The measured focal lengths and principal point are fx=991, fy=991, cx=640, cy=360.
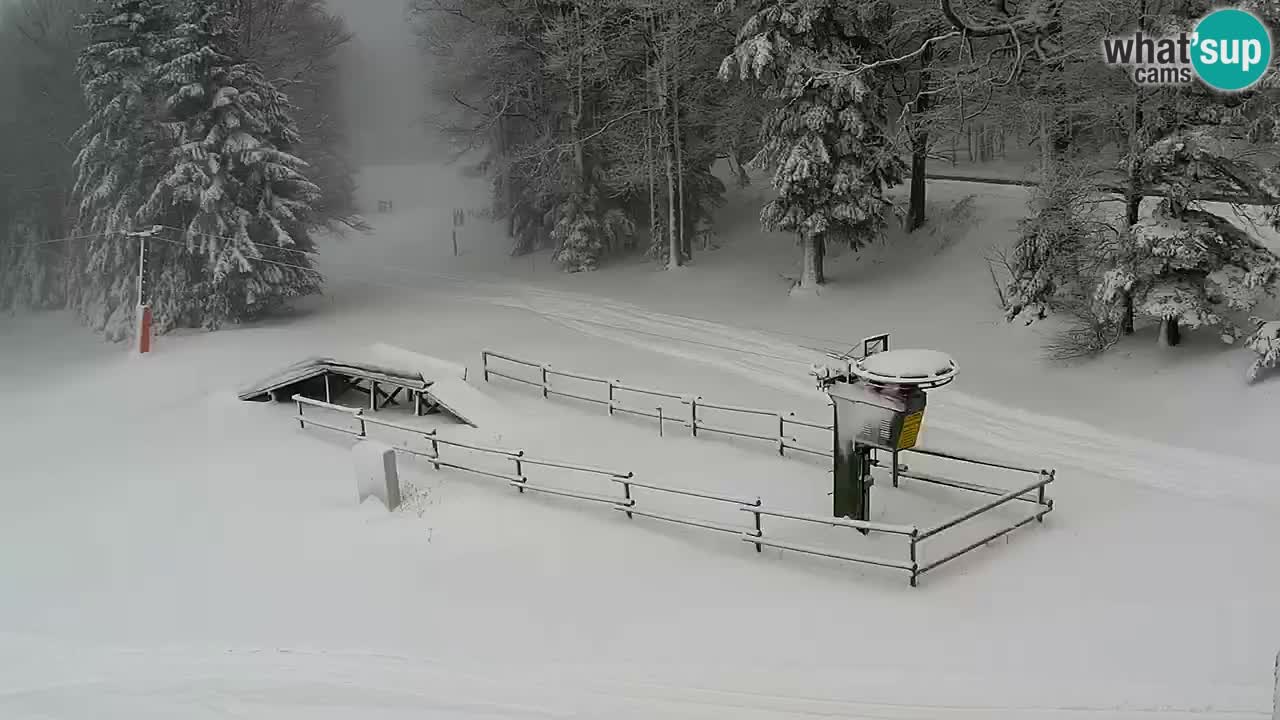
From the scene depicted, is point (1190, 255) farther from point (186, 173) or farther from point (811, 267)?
point (186, 173)

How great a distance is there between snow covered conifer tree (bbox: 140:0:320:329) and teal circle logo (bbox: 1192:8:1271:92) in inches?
968

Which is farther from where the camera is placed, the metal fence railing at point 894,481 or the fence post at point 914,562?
the metal fence railing at point 894,481

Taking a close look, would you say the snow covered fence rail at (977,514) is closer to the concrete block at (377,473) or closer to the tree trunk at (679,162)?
the concrete block at (377,473)

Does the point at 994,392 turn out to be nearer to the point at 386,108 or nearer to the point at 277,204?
the point at 277,204

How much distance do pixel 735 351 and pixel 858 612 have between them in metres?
13.3

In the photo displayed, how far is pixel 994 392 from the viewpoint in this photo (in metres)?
19.7

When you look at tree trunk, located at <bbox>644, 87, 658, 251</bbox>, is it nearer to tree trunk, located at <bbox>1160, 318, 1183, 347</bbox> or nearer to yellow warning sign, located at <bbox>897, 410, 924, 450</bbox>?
tree trunk, located at <bbox>1160, 318, 1183, 347</bbox>

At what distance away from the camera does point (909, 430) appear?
12945 millimetres

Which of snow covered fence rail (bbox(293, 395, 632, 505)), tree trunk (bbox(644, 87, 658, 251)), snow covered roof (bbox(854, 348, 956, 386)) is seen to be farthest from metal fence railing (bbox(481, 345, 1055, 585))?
tree trunk (bbox(644, 87, 658, 251))

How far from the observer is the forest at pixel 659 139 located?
18.8 meters

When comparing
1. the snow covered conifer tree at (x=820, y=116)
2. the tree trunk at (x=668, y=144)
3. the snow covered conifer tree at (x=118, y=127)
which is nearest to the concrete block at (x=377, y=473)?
the snow covered conifer tree at (x=820, y=116)

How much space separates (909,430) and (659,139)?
79.0 ft

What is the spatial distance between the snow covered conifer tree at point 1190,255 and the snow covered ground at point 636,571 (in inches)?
43.7

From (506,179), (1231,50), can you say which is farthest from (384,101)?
(1231,50)
